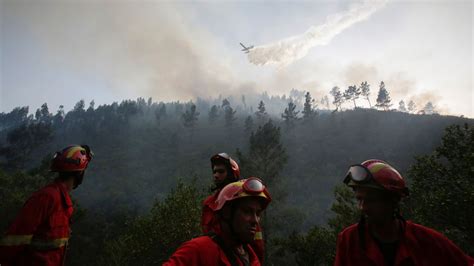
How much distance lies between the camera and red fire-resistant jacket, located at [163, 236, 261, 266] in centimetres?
271

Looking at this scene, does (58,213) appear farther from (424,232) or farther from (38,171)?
(38,171)

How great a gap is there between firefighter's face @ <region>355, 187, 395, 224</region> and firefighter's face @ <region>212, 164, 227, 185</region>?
333 centimetres

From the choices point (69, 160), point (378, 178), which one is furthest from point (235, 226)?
point (69, 160)

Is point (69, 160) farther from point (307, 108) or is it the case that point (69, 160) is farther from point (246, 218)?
point (307, 108)

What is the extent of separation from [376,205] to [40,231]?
488cm

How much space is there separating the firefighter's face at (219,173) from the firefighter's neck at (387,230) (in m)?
3.38

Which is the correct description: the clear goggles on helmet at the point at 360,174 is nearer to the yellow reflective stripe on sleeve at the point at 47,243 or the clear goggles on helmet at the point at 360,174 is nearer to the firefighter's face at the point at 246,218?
the firefighter's face at the point at 246,218

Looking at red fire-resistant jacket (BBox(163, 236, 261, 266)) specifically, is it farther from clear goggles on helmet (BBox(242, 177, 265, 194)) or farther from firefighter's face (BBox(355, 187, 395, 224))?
firefighter's face (BBox(355, 187, 395, 224))

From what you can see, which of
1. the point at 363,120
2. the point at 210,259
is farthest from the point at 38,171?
the point at 363,120

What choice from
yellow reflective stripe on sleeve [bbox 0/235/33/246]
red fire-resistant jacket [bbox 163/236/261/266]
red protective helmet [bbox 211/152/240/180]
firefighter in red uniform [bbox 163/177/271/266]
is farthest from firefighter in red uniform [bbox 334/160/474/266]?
yellow reflective stripe on sleeve [bbox 0/235/33/246]

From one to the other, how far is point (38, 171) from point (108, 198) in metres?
34.3

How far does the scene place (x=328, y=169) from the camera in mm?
83000

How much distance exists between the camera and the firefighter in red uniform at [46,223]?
4.01 m

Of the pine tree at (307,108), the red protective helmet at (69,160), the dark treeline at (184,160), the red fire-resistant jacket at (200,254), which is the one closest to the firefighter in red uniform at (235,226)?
the red fire-resistant jacket at (200,254)
